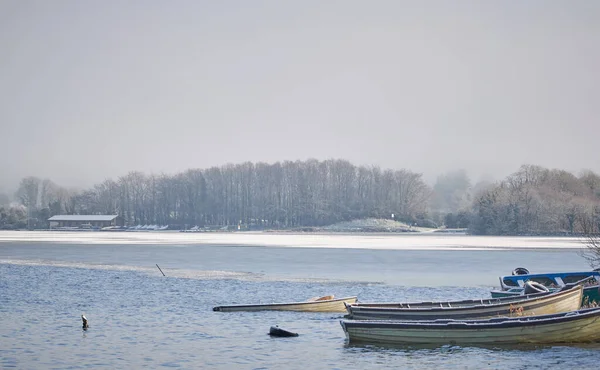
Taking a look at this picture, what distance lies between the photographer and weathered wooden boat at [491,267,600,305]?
28.2 m

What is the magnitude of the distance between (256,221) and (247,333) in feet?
530

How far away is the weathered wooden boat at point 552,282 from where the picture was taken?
28219 mm

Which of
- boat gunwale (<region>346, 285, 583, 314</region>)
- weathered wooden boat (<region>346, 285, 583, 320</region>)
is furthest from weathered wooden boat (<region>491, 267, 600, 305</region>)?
boat gunwale (<region>346, 285, 583, 314</region>)

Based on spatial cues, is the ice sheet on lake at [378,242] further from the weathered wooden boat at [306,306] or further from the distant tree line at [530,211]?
the weathered wooden boat at [306,306]

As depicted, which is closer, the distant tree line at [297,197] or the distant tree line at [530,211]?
the distant tree line at [530,211]

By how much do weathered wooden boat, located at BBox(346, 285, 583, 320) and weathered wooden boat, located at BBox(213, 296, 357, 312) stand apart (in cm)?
536

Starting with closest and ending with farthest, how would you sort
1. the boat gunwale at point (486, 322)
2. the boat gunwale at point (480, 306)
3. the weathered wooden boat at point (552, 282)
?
the boat gunwale at point (486, 322)
the boat gunwale at point (480, 306)
the weathered wooden boat at point (552, 282)

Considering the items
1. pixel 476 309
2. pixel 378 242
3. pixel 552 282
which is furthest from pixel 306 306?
pixel 378 242

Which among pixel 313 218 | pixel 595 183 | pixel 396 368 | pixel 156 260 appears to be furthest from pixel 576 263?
pixel 313 218

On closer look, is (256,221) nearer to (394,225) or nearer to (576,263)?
(394,225)

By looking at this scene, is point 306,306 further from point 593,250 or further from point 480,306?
point 593,250

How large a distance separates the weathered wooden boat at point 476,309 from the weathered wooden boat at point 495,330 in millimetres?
813

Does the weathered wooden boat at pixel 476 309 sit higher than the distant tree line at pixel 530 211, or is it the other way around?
the distant tree line at pixel 530 211

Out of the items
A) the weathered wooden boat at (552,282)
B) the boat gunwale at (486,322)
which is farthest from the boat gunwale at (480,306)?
the weathered wooden boat at (552,282)
